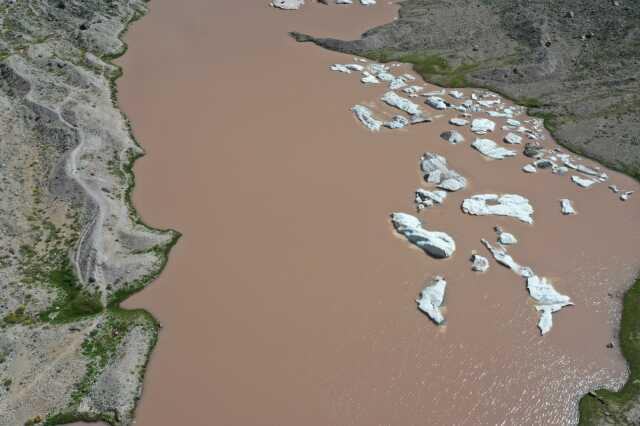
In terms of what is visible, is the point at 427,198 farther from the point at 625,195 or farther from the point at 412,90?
the point at 412,90

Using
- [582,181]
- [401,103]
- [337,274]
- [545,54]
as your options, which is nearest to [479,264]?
[337,274]

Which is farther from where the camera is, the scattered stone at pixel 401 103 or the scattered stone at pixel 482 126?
the scattered stone at pixel 401 103

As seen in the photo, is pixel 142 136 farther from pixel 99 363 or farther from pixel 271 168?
pixel 99 363

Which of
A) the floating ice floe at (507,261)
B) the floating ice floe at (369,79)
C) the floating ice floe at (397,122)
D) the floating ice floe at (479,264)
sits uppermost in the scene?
the floating ice floe at (369,79)

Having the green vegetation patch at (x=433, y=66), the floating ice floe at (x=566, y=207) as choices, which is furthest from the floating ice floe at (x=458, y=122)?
the floating ice floe at (x=566, y=207)

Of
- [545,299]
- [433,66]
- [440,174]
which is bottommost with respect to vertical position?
[545,299]

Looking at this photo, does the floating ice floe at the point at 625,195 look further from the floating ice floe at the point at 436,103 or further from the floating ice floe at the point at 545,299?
the floating ice floe at the point at 436,103
